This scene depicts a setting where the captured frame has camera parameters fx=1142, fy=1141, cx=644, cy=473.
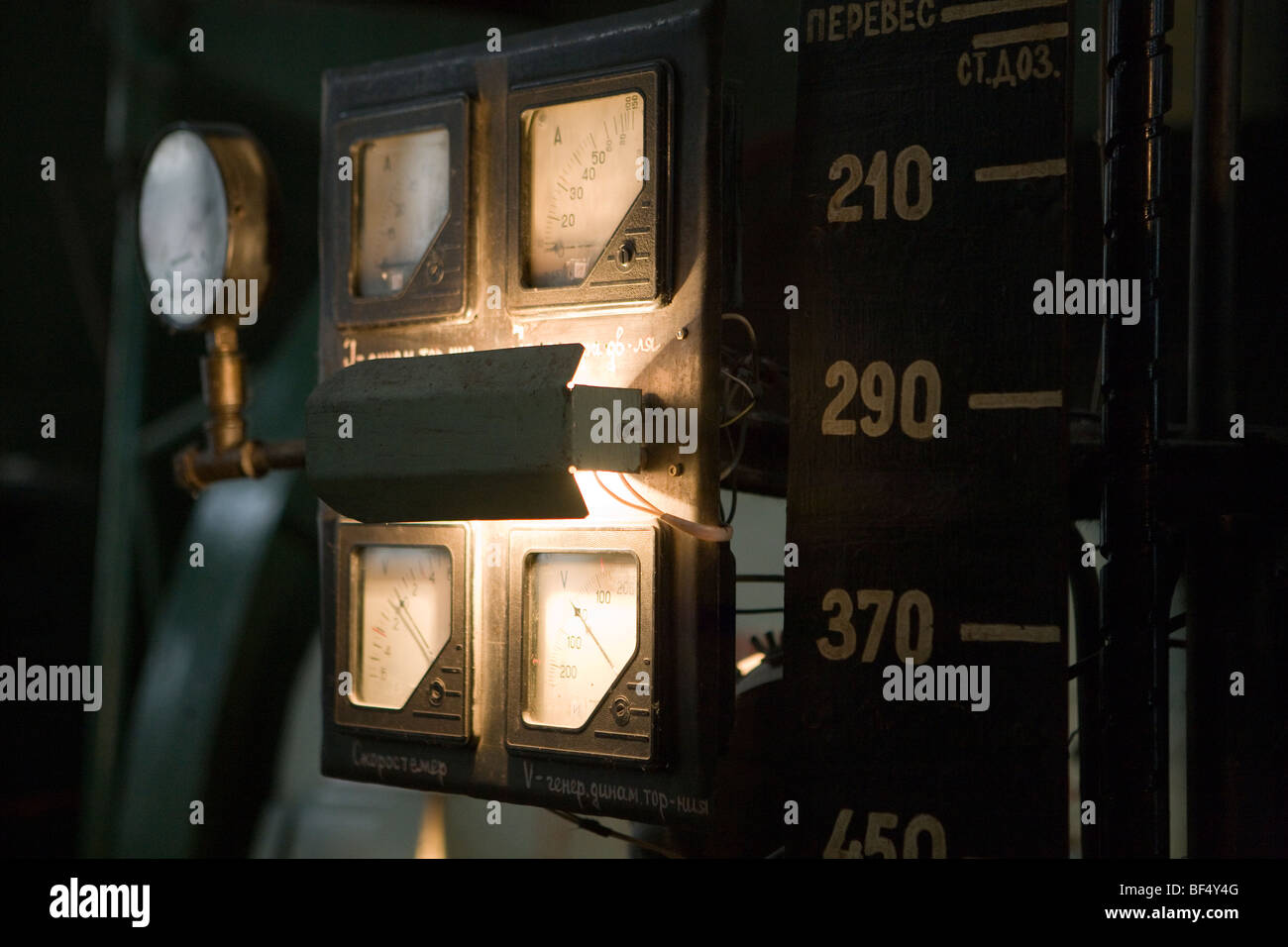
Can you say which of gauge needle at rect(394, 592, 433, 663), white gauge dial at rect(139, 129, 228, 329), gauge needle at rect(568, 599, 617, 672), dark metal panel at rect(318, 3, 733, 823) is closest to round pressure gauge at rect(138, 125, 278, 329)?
white gauge dial at rect(139, 129, 228, 329)

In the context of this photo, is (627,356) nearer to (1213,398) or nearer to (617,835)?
(617,835)

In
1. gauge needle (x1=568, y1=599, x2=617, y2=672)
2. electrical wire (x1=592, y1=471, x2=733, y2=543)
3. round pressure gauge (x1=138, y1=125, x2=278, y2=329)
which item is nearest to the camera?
electrical wire (x1=592, y1=471, x2=733, y2=543)

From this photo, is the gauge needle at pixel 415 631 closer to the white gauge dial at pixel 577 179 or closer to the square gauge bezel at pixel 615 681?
the square gauge bezel at pixel 615 681

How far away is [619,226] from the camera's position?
1.90 m

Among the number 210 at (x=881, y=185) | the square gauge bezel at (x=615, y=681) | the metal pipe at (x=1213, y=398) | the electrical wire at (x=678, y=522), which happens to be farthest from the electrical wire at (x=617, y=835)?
the number 210 at (x=881, y=185)

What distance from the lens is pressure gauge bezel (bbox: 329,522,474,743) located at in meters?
2.03

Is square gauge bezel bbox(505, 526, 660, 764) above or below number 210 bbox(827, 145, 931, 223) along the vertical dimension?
below

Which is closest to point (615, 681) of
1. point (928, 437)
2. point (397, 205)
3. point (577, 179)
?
point (928, 437)

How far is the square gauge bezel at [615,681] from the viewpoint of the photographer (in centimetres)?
183

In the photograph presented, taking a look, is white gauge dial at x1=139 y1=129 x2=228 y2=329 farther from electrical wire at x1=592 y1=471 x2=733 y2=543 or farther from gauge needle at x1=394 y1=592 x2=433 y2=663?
electrical wire at x1=592 y1=471 x2=733 y2=543

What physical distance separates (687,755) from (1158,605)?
30.0 inches

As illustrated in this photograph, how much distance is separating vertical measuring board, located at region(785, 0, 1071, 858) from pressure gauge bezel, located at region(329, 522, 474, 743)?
59cm

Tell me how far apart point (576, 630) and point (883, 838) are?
60cm

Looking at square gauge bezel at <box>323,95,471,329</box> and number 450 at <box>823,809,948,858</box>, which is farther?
square gauge bezel at <box>323,95,471,329</box>
